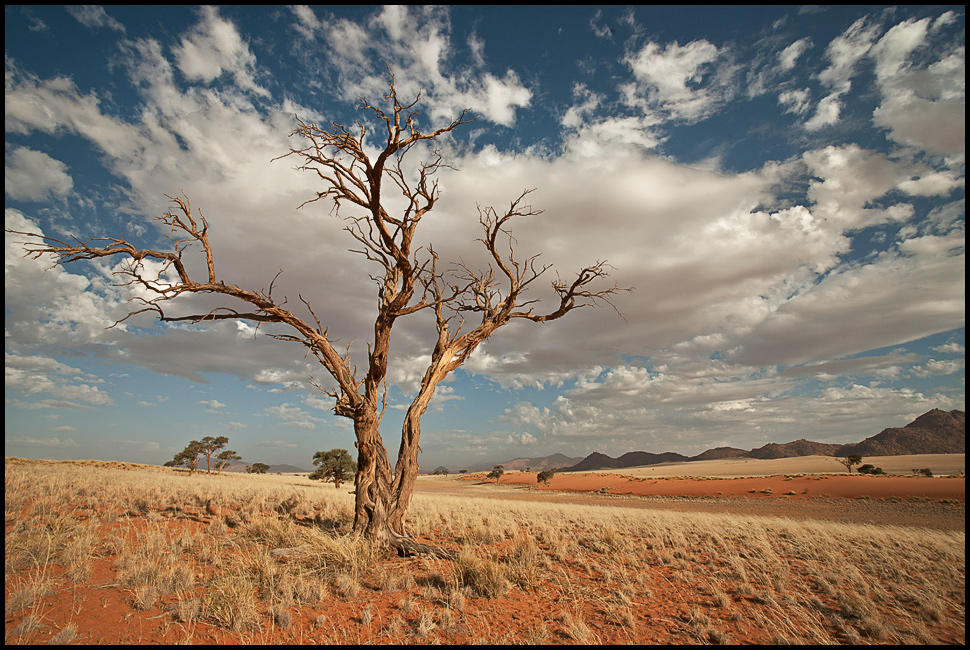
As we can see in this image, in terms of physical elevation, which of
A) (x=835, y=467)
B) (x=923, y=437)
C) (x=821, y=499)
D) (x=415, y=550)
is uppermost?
(x=415, y=550)

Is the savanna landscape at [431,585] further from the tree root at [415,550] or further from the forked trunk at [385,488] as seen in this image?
the forked trunk at [385,488]

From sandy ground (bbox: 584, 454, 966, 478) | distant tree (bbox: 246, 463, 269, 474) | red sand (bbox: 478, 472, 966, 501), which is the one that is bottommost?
sandy ground (bbox: 584, 454, 966, 478)

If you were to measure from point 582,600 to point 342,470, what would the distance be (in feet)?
158

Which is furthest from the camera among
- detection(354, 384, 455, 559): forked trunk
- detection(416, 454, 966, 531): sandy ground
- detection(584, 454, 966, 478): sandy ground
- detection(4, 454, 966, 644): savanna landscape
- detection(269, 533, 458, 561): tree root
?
detection(584, 454, 966, 478): sandy ground

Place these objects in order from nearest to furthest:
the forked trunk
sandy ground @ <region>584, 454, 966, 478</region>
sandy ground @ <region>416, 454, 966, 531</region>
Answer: the forked trunk, sandy ground @ <region>416, 454, 966, 531</region>, sandy ground @ <region>584, 454, 966, 478</region>

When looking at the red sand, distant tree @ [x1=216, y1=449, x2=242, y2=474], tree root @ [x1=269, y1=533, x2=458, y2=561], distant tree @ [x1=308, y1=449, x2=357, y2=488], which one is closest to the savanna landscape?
tree root @ [x1=269, y1=533, x2=458, y2=561]

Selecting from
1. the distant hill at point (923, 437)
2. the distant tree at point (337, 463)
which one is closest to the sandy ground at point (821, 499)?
the distant tree at point (337, 463)

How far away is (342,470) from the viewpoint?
159 feet

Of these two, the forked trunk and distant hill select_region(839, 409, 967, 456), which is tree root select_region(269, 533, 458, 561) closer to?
the forked trunk

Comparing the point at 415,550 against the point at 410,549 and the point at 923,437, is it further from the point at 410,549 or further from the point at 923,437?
the point at 923,437

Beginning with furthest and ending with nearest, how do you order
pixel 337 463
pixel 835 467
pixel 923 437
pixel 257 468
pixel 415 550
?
pixel 923 437
pixel 835 467
pixel 257 468
pixel 337 463
pixel 415 550

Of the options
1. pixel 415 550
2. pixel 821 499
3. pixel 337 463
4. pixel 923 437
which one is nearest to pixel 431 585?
pixel 415 550

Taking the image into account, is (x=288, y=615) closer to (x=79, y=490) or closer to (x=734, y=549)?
(x=734, y=549)

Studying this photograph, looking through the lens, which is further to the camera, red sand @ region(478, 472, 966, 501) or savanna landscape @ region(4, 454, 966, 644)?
red sand @ region(478, 472, 966, 501)
